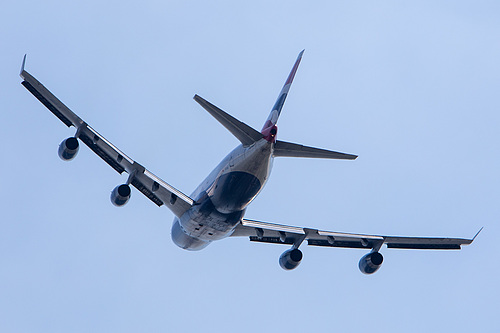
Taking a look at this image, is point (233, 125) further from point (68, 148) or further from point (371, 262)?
point (371, 262)

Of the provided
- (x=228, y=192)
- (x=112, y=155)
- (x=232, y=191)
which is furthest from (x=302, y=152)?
(x=112, y=155)

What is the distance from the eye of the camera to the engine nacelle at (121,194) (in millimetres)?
36531

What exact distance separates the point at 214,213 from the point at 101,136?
22.0 ft

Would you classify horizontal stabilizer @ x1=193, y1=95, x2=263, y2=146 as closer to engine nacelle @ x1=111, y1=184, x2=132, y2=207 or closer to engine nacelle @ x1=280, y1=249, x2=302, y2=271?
engine nacelle @ x1=111, y1=184, x2=132, y2=207

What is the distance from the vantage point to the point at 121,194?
36.5 metres

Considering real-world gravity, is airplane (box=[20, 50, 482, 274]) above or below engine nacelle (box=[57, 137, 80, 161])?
above

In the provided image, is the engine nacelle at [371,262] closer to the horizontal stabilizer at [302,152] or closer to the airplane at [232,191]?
the airplane at [232,191]

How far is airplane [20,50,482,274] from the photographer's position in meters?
33.5

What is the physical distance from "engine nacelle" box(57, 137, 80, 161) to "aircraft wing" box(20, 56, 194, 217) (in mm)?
429

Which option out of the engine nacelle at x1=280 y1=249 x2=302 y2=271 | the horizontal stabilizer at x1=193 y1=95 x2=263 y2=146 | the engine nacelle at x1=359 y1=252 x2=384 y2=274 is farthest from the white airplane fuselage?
the engine nacelle at x1=359 y1=252 x2=384 y2=274

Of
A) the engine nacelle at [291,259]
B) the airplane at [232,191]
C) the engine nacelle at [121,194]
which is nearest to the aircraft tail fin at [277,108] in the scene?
the airplane at [232,191]

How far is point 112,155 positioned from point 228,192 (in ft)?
21.8

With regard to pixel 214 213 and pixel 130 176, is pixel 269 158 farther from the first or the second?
pixel 130 176

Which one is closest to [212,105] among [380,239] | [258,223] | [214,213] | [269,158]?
[269,158]
